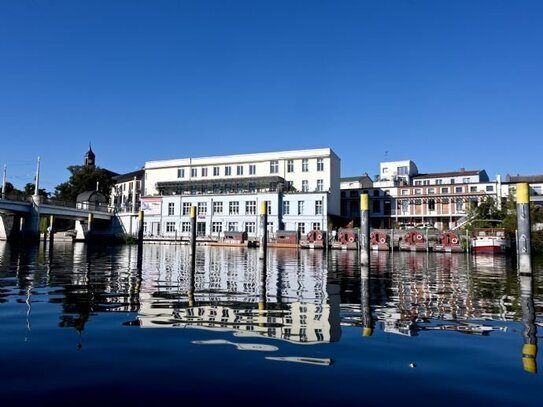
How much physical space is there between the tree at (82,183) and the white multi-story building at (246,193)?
23.2 m

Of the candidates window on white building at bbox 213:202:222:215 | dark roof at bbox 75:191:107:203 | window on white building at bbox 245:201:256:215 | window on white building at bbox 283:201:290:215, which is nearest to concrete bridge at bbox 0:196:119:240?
dark roof at bbox 75:191:107:203

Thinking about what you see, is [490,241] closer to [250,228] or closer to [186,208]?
[250,228]

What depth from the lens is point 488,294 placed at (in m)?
13.4

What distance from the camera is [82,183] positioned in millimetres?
96562

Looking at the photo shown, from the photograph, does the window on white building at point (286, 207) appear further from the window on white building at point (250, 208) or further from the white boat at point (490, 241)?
the white boat at point (490, 241)

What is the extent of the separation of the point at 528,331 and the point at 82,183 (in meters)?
102

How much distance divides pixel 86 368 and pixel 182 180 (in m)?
79.6

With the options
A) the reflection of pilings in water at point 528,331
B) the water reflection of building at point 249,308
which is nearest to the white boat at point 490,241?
the reflection of pilings in water at point 528,331

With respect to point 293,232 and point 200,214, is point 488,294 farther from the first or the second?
point 200,214

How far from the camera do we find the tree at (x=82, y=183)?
9644 centimetres

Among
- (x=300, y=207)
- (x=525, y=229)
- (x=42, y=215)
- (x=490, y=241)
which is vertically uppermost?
(x=300, y=207)

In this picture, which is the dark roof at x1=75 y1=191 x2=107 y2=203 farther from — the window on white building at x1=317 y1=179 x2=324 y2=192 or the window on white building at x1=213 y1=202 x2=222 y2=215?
the window on white building at x1=317 y1=179 x2=324 y2=192

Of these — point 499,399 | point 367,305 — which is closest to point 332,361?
point 499,399

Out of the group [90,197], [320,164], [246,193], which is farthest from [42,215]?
[320,164]
